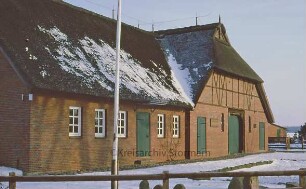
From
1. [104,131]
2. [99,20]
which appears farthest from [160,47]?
[104,131]

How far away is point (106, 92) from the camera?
21.0m

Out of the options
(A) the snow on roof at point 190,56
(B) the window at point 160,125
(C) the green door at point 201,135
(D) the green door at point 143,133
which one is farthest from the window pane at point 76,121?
(C) the green door at point 201,135

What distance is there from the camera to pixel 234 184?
11.8 metres

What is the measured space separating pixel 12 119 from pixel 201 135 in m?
13.4

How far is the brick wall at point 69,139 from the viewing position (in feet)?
60.1

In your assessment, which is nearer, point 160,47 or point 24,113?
point 24,113

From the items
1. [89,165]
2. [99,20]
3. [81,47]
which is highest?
[99,20]

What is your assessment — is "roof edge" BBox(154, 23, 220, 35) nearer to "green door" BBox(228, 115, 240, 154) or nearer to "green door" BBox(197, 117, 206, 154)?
"green door" BBox(228, 115, 240, 154)

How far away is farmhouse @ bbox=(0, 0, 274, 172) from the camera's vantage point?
60.4 ft

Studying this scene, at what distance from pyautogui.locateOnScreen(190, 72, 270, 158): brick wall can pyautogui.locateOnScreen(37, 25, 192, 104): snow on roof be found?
224 centimetres

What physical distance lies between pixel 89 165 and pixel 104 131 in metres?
1.75

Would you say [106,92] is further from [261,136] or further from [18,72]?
[261,136]

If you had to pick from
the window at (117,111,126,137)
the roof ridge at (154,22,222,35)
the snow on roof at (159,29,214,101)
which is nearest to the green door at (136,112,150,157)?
the window at (117,111,126,137)

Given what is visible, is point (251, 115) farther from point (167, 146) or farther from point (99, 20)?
point (99, 20)
